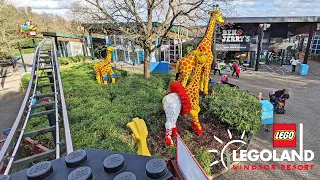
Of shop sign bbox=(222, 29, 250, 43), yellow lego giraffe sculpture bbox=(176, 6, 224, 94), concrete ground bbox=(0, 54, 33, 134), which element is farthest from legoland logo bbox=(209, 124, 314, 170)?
shop sign bbox=(222, 29, 250, 43)

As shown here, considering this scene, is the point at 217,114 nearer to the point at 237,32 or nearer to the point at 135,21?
the point at 135,21

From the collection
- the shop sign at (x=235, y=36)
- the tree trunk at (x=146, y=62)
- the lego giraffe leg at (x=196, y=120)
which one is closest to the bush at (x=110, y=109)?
the tree trunk at (x=146, y=62)

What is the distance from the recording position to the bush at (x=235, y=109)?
7.20m

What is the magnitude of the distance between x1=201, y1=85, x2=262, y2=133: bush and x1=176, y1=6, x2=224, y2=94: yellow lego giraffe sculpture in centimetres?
108

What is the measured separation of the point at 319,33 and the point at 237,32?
531 inches

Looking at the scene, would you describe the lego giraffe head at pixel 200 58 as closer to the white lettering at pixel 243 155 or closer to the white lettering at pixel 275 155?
the white lettering at pixel 243 155

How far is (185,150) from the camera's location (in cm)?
164

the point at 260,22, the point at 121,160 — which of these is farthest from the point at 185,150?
the point at 260,22

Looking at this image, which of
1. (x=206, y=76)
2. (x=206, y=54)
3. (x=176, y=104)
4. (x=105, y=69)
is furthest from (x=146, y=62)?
(x=176, y=104)

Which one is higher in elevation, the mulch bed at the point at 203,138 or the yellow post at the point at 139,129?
the yellow post at the point at 139,129

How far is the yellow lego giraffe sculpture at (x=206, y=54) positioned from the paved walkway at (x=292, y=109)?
329 centimetres

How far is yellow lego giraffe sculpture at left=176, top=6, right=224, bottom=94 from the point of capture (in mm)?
7277

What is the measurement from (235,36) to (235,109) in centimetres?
1467

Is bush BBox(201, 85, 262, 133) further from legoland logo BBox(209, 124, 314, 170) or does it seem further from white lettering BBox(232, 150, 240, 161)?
white lettering BBox(232, 150, 240, 161)
